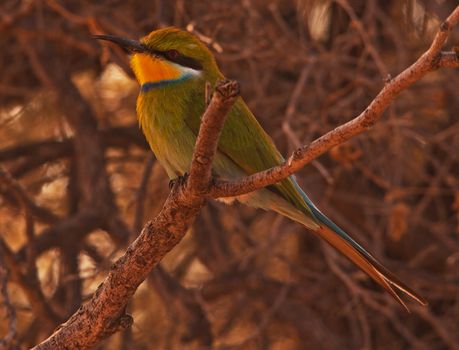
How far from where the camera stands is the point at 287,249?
166 inches

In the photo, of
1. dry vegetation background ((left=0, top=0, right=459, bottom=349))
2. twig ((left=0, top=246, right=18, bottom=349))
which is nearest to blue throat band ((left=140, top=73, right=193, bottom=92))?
dry vegetation background ((left=0, top=0, right=459, bottom=349))

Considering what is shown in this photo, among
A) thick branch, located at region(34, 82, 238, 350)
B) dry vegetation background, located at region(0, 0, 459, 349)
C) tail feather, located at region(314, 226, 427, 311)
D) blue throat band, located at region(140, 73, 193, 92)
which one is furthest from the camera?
dry vegetation background, located at region(0, 0, 459, 349)

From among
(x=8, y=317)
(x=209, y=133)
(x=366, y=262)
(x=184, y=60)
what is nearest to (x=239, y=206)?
(x=184, y=60)

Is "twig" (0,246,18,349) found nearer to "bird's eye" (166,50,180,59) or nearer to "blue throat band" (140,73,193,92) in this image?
"blue throat band" (140,73,193,92)

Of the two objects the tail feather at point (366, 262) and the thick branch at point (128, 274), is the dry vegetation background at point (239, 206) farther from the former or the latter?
the thick branch at point (128, 274)

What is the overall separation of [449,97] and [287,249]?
1.08 meters

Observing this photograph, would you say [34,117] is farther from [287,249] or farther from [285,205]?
[285,205]

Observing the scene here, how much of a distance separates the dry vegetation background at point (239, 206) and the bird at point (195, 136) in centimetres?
39

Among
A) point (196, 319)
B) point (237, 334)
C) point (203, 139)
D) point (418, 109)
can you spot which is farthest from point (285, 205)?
point (237, 334)

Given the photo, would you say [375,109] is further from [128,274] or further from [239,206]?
[239,206]

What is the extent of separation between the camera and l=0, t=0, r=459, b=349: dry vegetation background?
3.29 meters

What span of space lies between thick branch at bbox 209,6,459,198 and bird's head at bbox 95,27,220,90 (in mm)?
943

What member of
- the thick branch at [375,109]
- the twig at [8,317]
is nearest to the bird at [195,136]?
the twig at [8,317]

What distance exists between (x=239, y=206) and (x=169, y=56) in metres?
1.39
